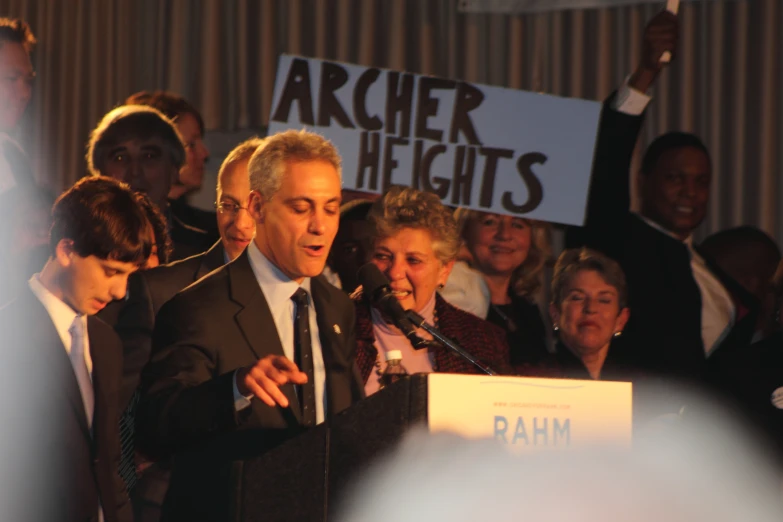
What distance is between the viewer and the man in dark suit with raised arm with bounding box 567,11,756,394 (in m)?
4.21

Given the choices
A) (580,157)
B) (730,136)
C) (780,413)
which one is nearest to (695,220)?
(580,157)

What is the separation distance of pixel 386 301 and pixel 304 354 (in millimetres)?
246

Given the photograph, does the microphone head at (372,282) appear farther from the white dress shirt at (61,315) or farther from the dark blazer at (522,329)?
the dark blazer at (522,329)

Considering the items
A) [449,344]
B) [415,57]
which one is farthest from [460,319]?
[415,57]

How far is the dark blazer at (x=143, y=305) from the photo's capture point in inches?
129

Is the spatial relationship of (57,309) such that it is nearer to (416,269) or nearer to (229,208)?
(229,208)

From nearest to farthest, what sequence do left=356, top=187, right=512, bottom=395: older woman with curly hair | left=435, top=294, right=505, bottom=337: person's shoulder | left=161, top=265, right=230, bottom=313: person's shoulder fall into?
left=161, top=265, right=230, bottom=313: person's shoulder, left=356, top=187, right=512, bottom=395: older woman with curly hair, left=435, top=294, right=505, bottom=337: person's shoulder

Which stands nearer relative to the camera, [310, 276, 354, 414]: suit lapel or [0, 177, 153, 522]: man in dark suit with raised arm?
[310, 276, 354, 414]: suit lapel

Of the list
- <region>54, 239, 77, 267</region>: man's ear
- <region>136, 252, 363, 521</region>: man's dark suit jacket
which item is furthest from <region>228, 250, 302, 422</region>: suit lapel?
<region>54, 239, 77, 267</region>: man's ear

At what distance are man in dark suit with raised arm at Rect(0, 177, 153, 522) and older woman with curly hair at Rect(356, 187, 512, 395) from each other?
690 mm

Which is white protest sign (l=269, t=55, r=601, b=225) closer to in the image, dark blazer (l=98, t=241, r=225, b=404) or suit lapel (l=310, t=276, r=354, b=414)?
dark blazer (l=98, t=241, r=225, b=404)

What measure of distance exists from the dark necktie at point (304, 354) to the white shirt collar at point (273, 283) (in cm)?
2

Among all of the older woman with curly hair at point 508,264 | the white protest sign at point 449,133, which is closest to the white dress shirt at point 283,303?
the older woman with curly hair at point 508,264

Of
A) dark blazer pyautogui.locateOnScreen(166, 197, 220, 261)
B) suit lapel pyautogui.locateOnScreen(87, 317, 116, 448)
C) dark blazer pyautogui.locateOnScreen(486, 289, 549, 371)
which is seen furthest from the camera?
dark blazer pyautogui.locateOnScreen(166, 197, 220, 261)
